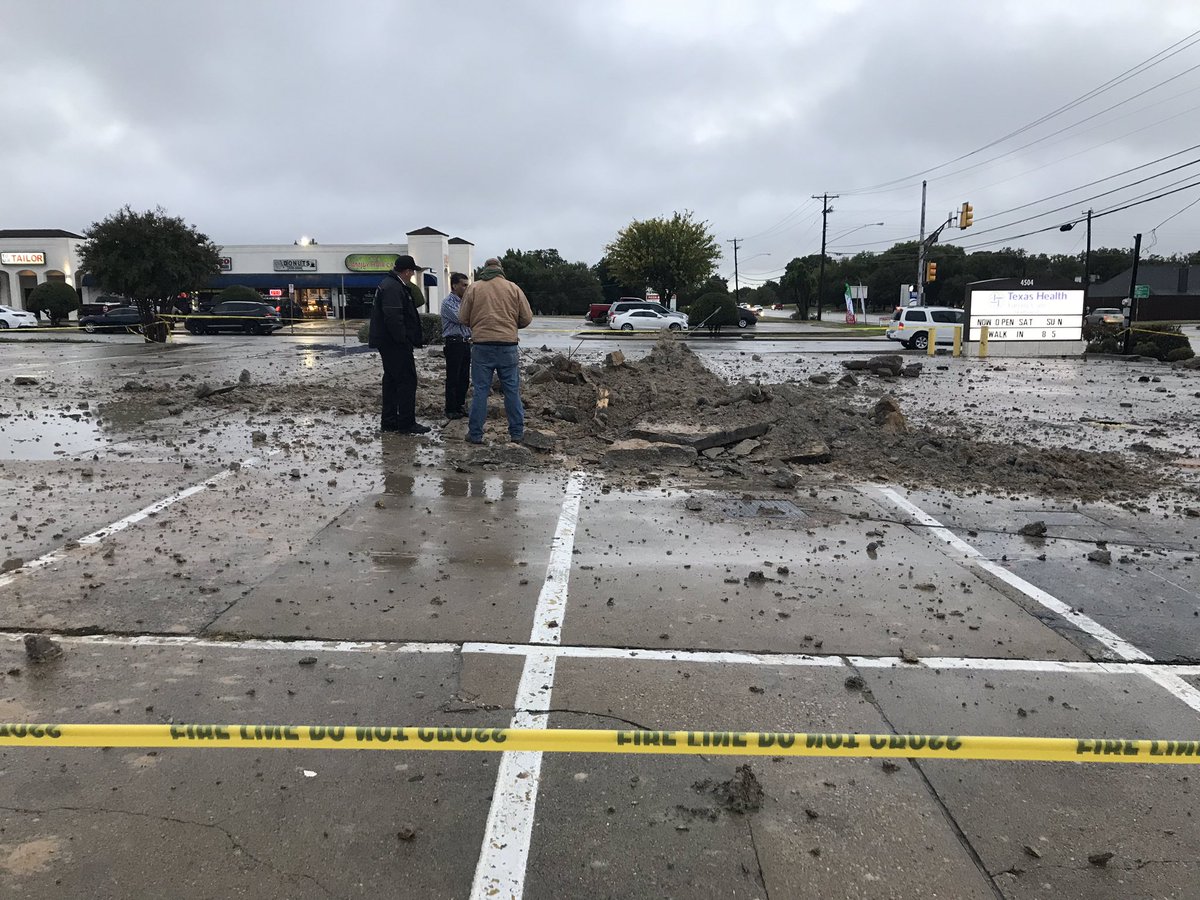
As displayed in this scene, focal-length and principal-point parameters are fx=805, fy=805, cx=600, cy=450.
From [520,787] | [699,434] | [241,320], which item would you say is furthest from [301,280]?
[520,787]

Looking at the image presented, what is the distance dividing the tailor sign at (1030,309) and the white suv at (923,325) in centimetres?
500

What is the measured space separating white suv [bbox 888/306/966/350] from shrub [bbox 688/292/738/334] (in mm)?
12916

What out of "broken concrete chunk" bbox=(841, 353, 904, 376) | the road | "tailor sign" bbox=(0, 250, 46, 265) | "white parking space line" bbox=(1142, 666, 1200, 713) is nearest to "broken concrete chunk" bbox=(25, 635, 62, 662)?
the road

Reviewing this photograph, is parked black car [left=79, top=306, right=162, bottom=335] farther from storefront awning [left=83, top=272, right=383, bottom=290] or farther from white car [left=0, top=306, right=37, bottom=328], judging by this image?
storefront awning [left=83, top=272, right=383, bottom=290]

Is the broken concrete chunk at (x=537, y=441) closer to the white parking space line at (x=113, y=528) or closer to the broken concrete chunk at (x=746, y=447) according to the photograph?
the broken concrete chunk at (x=746, y=447)

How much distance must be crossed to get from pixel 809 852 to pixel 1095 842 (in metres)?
0.93

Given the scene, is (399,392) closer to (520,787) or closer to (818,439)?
(818,439)

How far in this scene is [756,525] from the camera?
6102 mm

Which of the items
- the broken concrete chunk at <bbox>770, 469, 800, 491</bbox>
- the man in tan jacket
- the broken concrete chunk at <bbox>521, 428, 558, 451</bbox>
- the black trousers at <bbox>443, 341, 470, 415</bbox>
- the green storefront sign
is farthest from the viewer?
the green storefront sign

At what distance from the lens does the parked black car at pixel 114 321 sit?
39969 millimetres

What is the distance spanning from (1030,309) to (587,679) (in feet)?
93.0

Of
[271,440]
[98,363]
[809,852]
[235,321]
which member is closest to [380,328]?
[271,440]

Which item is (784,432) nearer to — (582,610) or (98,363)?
(582,610)

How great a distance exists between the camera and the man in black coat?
29.3 feet
